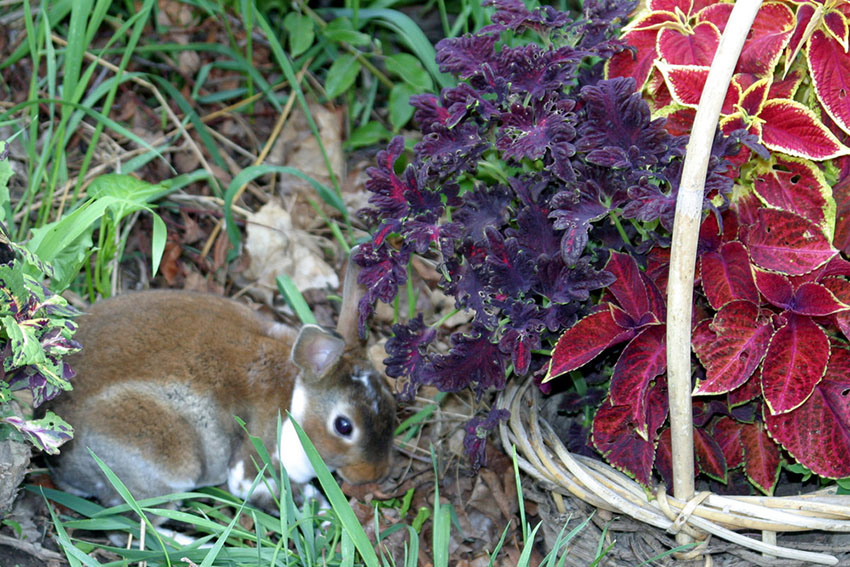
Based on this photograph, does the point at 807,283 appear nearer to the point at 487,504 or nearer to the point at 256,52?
the point at 487,504

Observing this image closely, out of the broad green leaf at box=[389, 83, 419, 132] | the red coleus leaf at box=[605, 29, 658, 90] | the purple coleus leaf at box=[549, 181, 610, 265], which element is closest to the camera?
the purple coleus leaf at box=[549, 181, 610, 265]

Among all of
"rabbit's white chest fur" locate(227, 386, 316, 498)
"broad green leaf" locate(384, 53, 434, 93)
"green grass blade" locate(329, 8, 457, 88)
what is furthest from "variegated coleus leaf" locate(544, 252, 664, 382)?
"broad green leaf" locate(384, 53, 434, 93)

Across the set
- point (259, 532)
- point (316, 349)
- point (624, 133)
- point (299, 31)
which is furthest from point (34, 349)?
point (299, 31)

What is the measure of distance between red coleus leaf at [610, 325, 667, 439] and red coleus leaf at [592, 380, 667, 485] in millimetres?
29

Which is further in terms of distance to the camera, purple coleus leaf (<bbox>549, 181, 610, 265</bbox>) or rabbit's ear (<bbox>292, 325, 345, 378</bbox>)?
rabbit's ear (<bbox>292, 325, 345, 378</bbox>)

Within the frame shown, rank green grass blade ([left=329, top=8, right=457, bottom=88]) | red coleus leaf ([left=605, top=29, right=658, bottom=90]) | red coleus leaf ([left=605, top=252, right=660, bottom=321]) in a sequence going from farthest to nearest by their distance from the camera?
green grass blade ([left=329, top=8, right=457, bottom=88])
red coleus leaf ([left=605, top=29, right=658, bottom=90])
red coleus leaf ([left=605, top=252, right=660, bottom=321])

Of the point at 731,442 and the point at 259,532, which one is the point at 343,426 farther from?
the point at 731,442

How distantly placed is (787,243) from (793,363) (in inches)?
12.8

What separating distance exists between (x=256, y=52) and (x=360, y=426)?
7.67ft

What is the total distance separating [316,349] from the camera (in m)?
3.22

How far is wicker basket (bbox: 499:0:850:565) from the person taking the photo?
2283 mm

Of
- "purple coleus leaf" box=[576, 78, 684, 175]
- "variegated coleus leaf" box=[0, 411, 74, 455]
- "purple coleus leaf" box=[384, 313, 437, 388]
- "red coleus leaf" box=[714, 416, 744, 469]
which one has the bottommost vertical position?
"red coleus leaf" box=[714, 416, 744, 469]

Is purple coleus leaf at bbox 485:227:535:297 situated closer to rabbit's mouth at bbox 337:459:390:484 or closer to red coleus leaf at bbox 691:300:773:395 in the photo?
red coleus leaf at bbox 691:300:773:395

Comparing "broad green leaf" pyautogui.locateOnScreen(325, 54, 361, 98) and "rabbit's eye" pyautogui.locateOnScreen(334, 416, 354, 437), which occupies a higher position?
"broad green leaf" pyautogui.locateOnScreen(325, 54, 361, 98)
